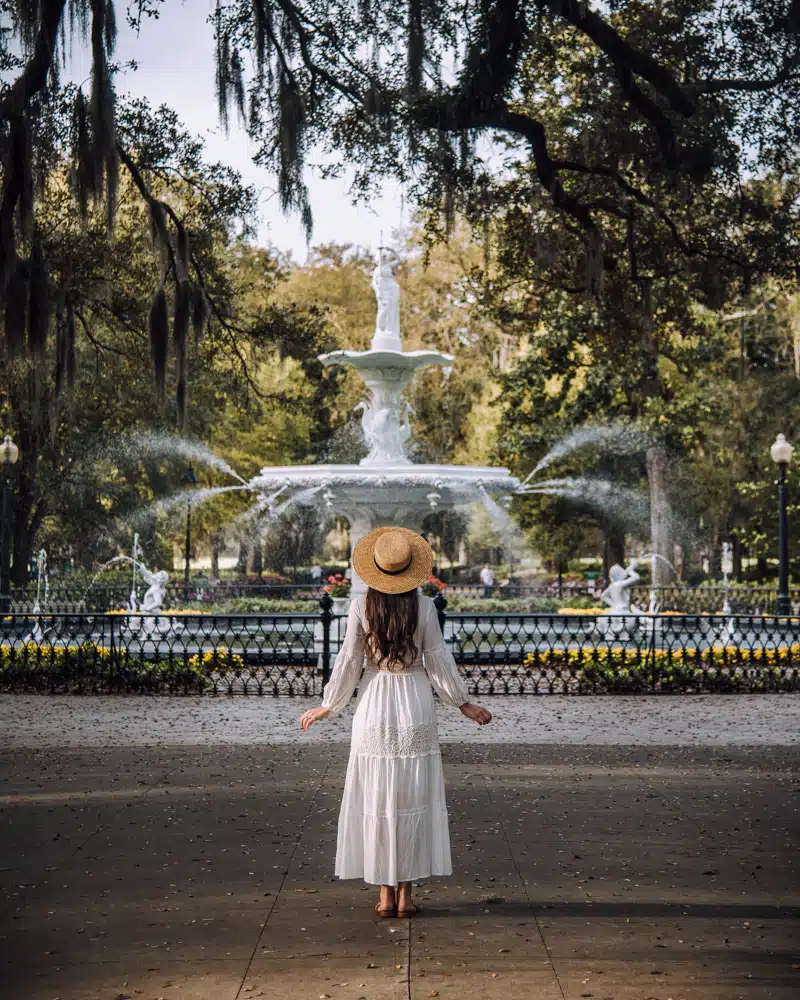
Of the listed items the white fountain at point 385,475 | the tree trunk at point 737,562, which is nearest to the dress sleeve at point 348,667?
the white fountain at point 385,475

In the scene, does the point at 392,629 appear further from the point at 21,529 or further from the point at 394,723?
the point at 21,529

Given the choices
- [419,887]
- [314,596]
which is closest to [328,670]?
[419,887]

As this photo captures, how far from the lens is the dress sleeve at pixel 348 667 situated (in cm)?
625

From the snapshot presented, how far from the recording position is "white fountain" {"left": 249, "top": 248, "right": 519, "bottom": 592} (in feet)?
70.0

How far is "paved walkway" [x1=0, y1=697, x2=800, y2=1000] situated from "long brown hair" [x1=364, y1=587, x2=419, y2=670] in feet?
3.76

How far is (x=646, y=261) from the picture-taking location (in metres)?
15.6

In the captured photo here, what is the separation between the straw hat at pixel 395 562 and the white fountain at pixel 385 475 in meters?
14.0

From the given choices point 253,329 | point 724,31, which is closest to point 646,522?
point 253,329

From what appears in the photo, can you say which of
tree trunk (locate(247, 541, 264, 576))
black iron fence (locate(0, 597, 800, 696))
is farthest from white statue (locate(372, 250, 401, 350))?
tree trunk (locate(247, 541, 264, 576))

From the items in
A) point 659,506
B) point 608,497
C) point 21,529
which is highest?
point 608,497

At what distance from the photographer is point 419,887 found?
6.62m

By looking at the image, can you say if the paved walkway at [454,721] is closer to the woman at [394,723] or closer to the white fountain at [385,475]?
the white fountain at [385,475]

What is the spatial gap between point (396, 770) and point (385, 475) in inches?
603

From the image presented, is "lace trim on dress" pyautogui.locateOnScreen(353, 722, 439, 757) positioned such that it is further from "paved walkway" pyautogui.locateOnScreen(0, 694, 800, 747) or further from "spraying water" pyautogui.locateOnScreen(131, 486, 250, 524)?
"spraying water" pyautogui.locateOnScreen(131, 486, 250, 524)
